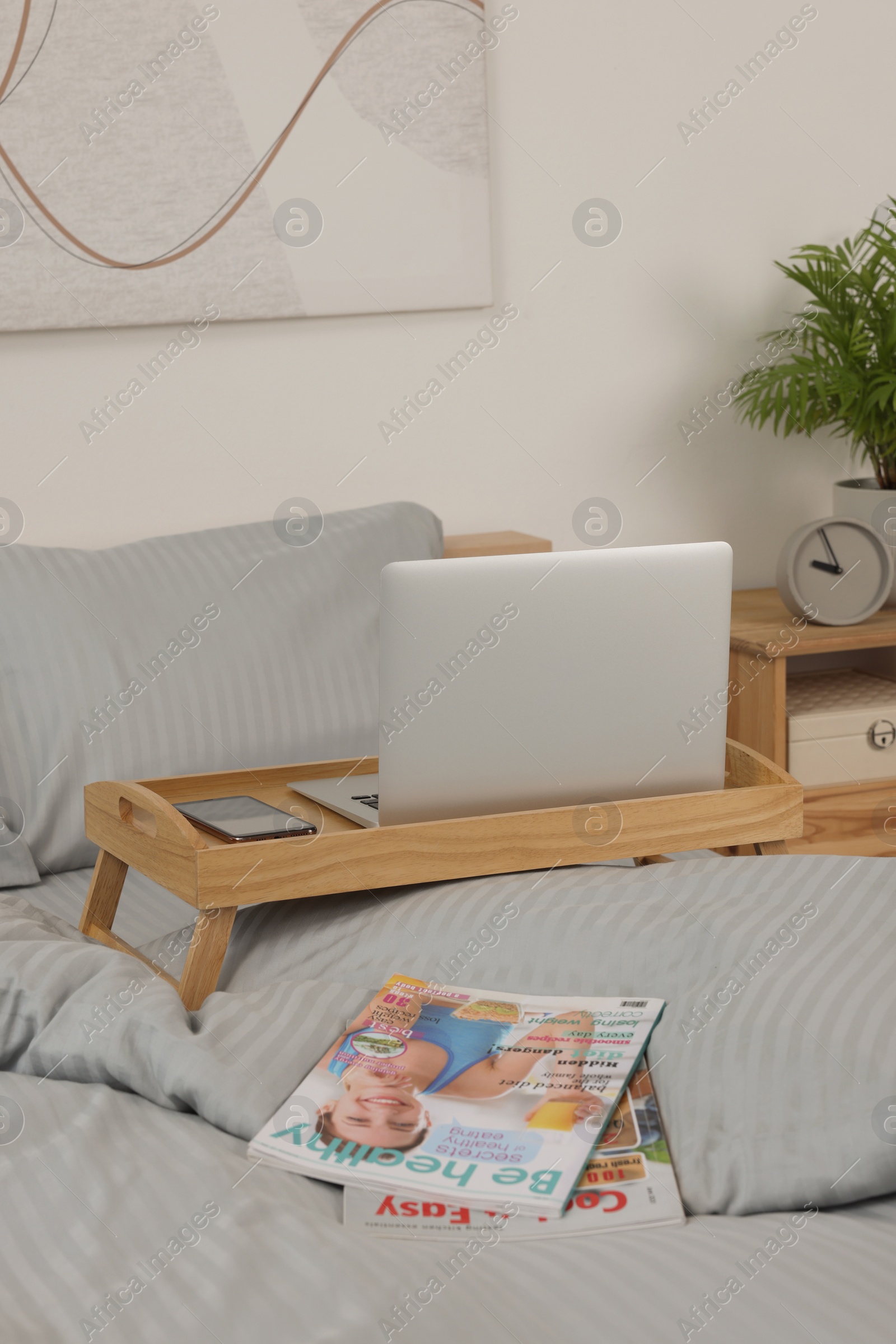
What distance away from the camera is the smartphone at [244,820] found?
1.17 m

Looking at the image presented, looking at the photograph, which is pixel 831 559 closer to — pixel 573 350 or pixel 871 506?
pixel 871 506

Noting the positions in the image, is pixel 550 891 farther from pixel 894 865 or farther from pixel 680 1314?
pixel 680 1314

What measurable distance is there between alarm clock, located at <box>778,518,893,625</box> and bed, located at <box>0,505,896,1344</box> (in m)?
0.95

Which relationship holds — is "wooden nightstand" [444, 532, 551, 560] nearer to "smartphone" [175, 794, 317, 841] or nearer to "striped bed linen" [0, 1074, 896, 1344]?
"smartphone" [175, 794, 317, 841]

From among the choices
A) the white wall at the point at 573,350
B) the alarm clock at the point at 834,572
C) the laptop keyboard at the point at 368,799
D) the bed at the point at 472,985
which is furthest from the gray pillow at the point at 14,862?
the alarm clock at the point at 834,572

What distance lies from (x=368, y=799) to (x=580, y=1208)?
61cm

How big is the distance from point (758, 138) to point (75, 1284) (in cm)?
227

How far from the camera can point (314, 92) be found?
6.57ft

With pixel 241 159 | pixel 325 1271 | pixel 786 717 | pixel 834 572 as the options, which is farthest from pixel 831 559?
pixel 325 1271

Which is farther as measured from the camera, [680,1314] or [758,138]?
[758,138]

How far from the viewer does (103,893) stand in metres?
1.35

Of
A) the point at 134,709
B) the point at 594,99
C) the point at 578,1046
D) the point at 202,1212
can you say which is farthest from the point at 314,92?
the point at 202,1212

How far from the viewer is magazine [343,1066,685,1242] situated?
74 cm

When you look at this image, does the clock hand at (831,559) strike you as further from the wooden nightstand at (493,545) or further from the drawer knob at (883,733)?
the wooden nightstand at (493,545)
